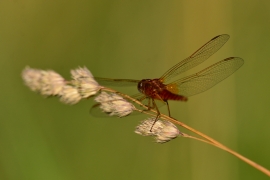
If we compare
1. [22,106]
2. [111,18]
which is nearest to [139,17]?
[111,18]

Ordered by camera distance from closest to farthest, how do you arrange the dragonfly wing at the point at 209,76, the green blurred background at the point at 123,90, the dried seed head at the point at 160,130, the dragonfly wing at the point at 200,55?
the dried seed head at the point at 160,130
the dragonfly wing at the point at 209,76
the dragonfly wing at the point at 200,55
the green blurred background at the point at 123,90

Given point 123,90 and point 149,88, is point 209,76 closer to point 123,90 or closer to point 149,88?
point 149,88

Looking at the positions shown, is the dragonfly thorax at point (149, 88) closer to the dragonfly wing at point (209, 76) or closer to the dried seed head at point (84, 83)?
the dragonfly wing at point (209, 76)

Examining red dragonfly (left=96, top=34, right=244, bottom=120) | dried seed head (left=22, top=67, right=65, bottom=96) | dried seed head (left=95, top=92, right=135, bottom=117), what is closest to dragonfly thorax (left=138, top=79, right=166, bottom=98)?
red dragonfly (left=96, top=34, right=244, bottom=120)

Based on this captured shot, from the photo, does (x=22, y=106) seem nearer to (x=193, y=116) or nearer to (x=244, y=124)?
(x=193, y=116)

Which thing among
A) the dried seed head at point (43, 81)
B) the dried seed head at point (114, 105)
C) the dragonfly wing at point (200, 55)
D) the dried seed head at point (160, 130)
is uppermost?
the dragonfly wing at point (200, 55)

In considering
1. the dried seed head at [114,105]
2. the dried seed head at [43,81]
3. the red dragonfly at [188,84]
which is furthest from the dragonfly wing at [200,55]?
the dried seed head at [43,81]
